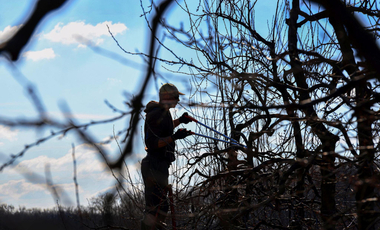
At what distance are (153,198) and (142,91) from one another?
2910 millimetres

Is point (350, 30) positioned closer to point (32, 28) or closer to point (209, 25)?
point (32, 28)

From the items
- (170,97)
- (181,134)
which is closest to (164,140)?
(181,134)

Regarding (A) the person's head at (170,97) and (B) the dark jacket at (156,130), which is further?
(B) the dark jacket at (156,130)

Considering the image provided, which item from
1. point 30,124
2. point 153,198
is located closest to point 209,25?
point 153,198

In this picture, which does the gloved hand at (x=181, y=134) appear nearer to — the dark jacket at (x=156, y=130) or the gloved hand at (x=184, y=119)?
the dark jacket at (x=156, y=130)

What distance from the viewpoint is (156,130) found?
13.6 feet

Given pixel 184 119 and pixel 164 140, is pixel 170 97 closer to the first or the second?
pixel 164 140

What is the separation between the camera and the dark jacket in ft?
13.4

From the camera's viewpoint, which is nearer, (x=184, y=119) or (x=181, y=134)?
(x=181, y=134)

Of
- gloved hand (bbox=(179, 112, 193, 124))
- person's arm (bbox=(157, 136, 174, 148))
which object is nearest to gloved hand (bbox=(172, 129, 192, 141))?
person's arm (bbox=(157, 136, 174, 148))

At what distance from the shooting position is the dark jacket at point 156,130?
13.4 ft

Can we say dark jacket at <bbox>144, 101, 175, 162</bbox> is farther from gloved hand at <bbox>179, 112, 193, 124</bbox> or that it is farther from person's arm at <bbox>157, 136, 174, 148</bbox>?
gloved hand at <bbox>179, 112, 193, 124</bbox>

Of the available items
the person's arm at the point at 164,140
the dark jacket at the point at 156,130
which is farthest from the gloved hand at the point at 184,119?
the person's arm at the point at 164,140

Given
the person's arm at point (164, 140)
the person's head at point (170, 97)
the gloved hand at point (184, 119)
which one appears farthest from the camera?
the gloved hand at point (184, 119)
